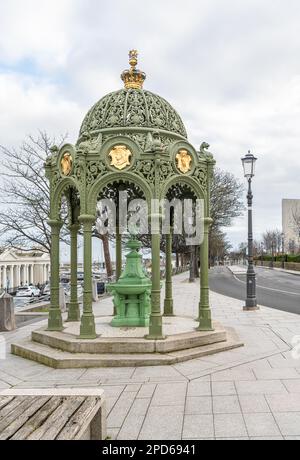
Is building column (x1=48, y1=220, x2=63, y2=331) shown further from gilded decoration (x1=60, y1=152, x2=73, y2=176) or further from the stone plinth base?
gilded decoration (x1=60, y1=152, x2=73, y2=176)

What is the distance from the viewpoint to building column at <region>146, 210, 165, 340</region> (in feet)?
25.7

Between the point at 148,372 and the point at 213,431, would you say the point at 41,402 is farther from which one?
the point at 148,372

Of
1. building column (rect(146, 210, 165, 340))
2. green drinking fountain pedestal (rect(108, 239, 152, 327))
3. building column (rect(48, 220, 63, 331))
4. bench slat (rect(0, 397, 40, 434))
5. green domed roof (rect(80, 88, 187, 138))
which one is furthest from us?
green drinking fountain pedestal (rect(108, 239, 152, 327))

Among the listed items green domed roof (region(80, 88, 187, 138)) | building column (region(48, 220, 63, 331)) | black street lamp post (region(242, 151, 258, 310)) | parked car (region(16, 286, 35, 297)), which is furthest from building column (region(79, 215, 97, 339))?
parked car (region(16, 286, 35, 297))

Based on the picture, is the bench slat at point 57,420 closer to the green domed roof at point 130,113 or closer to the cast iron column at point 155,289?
the cast iron column at point 155,289

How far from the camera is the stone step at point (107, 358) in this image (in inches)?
280

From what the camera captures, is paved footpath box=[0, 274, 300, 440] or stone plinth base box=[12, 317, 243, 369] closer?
paved footpath box=[0, 274, 300, 440]

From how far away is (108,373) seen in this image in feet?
22.1

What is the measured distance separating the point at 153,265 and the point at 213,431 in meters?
4.12

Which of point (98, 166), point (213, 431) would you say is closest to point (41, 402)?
point (213, 431)

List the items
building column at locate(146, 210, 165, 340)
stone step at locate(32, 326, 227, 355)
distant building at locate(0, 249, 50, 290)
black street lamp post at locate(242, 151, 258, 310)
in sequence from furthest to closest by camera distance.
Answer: distant building at locate(0, 249, 50, 290), black street lamp post at locate(242, 151, 258, 310), building column at locate(146, 210, 165, 340), stone step at locate(32, 326, 227, 355)

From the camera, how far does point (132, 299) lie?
9289 mm

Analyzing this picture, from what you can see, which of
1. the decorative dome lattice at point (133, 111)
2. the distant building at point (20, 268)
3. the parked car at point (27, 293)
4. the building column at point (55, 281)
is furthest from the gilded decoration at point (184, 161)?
the distant building at point (20, 268)

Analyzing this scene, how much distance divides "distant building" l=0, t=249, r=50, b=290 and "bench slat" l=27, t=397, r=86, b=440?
230ft
